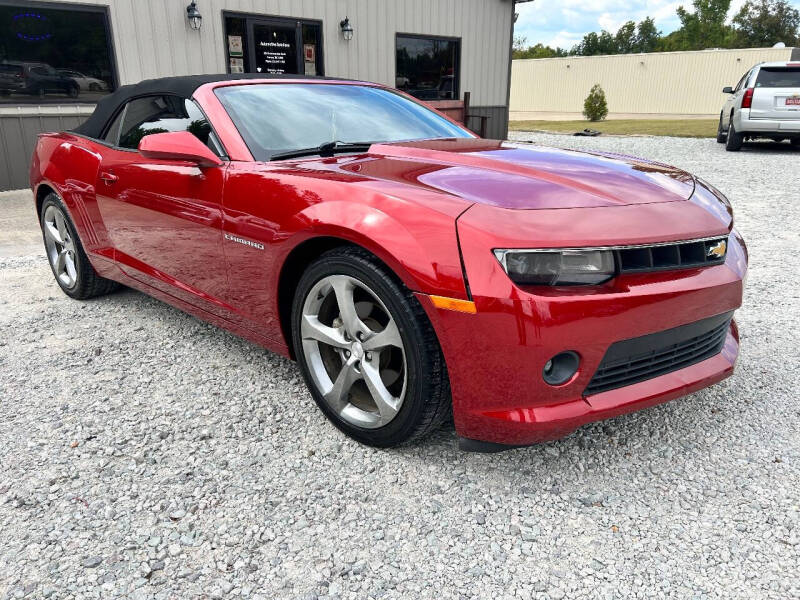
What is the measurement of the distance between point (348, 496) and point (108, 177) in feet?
7.82

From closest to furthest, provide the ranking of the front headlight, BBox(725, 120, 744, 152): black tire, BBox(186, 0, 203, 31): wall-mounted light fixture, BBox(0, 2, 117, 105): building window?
1. the front headlight
2. BBox(0, 2, 117, 105): building window
3. BBox(186, 0, 203, 31): wall-mounted light fixture
4. BBox(725, 120, 744, 152): black tire

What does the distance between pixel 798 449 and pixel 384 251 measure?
1747 millimetres

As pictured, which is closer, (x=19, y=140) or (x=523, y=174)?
(x=523, y=174)

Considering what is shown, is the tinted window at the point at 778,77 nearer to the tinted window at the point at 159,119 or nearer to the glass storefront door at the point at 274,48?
the glass storefront door at the point at 274,48

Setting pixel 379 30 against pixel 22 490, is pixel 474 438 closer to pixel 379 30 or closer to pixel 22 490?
pixel 22 490

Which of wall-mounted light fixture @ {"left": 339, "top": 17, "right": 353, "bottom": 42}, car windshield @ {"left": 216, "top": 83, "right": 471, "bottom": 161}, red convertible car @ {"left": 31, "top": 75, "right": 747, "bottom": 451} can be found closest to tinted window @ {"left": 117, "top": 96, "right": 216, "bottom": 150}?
red convertible car @ {"left": 31, "top": 75, "right": 747, "bottom": 451}

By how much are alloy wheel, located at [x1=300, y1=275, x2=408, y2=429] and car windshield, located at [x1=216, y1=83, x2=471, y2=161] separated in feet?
2.48

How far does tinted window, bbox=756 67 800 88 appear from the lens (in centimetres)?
1187

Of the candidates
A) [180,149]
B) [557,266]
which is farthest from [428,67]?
[557,266]

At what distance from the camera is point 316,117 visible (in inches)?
118

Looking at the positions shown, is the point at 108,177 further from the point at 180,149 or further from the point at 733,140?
the point at 733,140

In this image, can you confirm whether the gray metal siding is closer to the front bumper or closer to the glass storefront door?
the glass storefront door

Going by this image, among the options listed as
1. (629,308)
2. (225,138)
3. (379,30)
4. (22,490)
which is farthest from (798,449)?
(379,30)

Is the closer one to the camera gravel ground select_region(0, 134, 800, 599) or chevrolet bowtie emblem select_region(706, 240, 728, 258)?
gravel ground select_region(0, 134, 800, 599)
